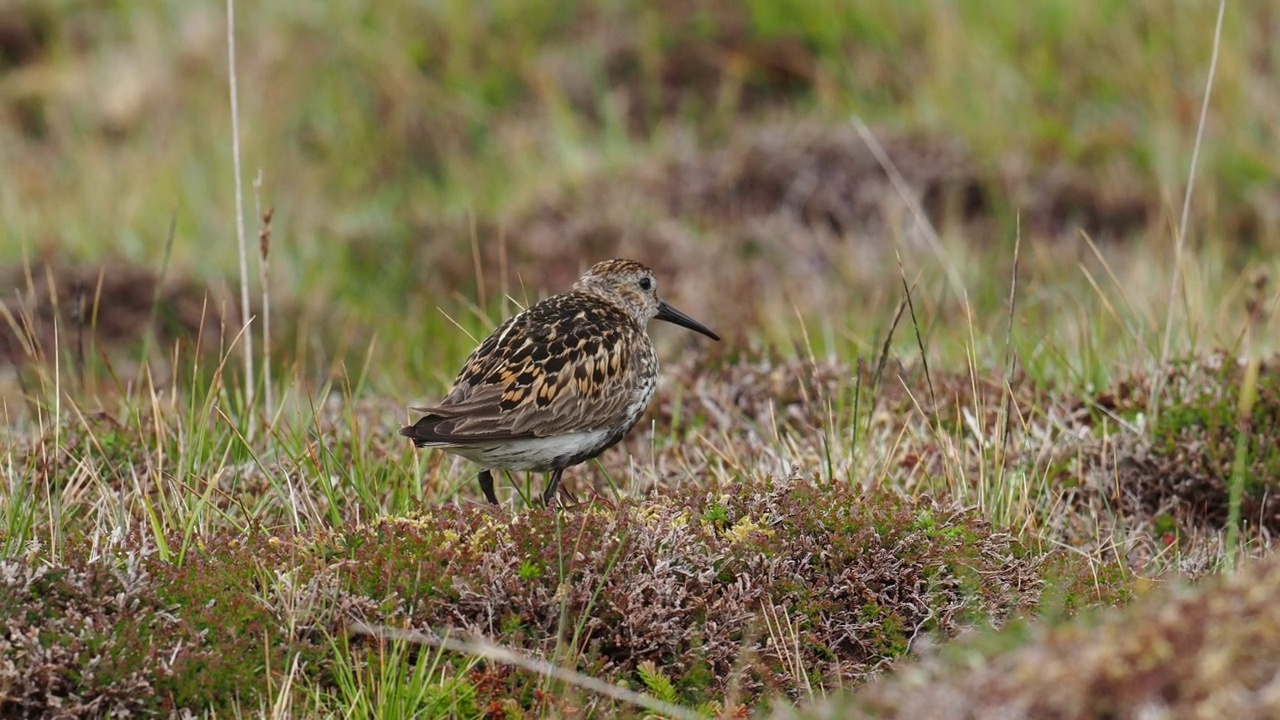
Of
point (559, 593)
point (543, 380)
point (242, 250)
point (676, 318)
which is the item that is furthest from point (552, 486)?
point (242, 250)

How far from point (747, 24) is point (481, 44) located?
2.05 meters

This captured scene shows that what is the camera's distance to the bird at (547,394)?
5391 mm

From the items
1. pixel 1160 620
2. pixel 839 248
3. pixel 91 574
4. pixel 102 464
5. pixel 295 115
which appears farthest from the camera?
pixel 295 115

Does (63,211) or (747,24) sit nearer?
(63,211)

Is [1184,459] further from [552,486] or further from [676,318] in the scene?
[552,486]

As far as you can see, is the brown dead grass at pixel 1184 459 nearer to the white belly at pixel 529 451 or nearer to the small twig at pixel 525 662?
the white belly at pixel 529 451

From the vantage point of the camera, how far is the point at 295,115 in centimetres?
1262

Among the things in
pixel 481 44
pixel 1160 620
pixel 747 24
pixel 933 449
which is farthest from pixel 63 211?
pixel 1160 620

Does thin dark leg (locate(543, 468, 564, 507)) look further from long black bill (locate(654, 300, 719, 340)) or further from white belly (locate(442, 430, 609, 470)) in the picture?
long black bill (locate(654, 300, 719, 340))

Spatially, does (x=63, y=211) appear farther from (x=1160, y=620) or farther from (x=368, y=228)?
(x=1160, y=620)

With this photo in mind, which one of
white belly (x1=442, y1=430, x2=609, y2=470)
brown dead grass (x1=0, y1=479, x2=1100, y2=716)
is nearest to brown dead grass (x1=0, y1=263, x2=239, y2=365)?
white belly (x1=442, y1=430, x2=609, y2=470)

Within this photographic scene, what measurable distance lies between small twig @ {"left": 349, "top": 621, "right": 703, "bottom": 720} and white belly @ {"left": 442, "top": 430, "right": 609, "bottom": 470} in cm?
105

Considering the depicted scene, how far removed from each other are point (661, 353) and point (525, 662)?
Result: 466 centimetres

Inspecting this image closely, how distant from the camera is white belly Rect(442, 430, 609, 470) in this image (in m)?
5.43
